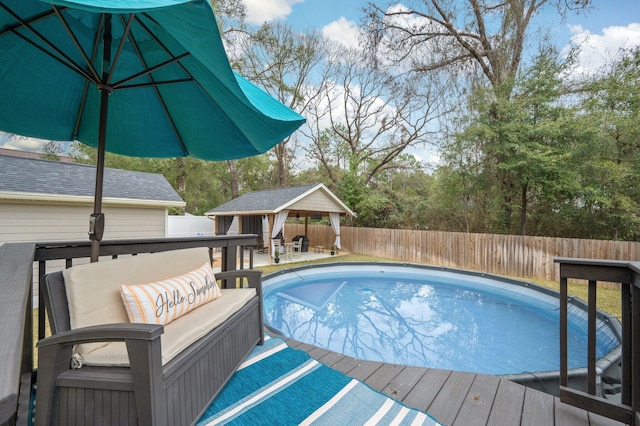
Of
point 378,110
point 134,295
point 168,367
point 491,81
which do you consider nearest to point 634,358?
point 168,367

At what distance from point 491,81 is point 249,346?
13.3m

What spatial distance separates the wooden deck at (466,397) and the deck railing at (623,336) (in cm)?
9

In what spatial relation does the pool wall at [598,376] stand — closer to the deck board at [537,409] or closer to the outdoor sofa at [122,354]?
the deck board at [537,409]

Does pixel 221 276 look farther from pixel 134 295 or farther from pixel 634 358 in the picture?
pixel 634 358

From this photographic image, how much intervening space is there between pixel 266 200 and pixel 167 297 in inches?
458

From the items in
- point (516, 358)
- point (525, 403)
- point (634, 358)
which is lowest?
point (516, 358)

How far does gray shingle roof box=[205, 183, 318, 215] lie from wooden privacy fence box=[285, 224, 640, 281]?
3523 millimetres

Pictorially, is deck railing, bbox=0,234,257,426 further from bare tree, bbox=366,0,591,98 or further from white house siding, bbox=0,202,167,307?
bare tree, bbox=366,0,591,98

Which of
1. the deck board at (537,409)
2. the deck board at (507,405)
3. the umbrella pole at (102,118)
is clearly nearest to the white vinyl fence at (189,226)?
the umbrella pole at (102,118)

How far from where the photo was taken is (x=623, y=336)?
180cm

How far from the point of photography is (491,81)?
11461mm

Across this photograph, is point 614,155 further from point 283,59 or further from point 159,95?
point 283,59

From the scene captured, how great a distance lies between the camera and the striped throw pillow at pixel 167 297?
1.80 m

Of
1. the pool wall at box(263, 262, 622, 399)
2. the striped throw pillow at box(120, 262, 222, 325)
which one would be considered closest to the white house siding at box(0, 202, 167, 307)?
the striped throw pillow at box(120, 262, 222, 325)
